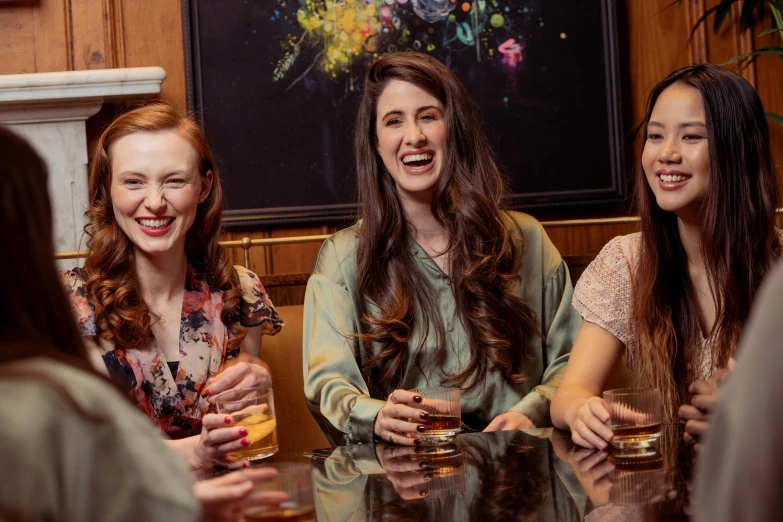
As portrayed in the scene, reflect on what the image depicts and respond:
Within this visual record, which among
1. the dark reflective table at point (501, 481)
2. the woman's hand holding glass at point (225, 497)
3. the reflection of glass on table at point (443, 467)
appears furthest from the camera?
the reflection of glass on table at point (443, 467)

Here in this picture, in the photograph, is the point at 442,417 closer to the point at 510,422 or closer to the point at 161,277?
the point at 510,422

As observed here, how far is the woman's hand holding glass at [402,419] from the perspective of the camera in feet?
5.45

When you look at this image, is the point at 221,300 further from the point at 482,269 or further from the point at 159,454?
the point at 159,454

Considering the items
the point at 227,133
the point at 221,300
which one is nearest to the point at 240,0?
the point at 227,133

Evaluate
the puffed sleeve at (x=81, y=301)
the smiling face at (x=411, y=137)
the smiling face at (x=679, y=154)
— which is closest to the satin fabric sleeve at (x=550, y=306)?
the smiling face at (x=411, y=137)

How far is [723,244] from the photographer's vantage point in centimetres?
210

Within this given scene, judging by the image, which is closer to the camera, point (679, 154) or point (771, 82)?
point (679, 154)

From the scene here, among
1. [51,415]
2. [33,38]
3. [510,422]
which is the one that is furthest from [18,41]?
[51,415]

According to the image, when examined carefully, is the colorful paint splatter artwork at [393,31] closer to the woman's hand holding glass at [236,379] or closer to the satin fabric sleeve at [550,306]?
the satin fabric sleeve at [550,306]

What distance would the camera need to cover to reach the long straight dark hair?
604mm

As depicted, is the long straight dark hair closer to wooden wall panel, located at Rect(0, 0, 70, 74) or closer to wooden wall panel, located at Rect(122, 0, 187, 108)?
wooden wall panel, located at Rect(122, 0, 187, 108)

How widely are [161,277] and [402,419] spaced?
89 centimetres

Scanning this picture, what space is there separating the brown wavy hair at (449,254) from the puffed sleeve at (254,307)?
249 millimetres

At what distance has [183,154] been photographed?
2.31 m
